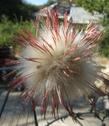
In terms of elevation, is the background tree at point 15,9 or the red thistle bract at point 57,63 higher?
the background tree at point 15,9

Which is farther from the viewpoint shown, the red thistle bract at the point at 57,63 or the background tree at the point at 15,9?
the background tree at the point at 15,9

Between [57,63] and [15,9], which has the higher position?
[15,9]

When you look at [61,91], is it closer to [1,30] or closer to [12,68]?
[12,68]

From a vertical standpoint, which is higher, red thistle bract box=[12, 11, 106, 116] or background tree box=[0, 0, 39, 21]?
background tree box=[0, 0, 39, 21]

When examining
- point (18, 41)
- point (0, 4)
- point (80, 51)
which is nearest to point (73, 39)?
point (80, 51)

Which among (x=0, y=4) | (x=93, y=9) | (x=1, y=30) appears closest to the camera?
(x=93, y=9)

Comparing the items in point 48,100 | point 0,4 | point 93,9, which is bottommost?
point 48,100

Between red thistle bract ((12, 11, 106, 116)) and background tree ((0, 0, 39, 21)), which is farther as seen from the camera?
background tree ((0, 0, 39, 21))

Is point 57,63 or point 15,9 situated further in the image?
point 15,9
